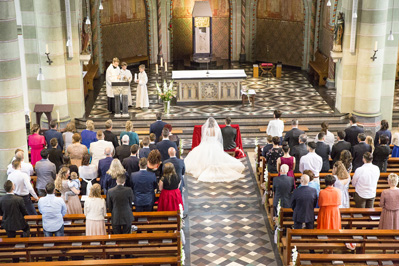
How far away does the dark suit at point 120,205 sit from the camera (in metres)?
9.96

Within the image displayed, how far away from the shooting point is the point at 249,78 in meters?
23.4

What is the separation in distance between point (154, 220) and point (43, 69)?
7.72m

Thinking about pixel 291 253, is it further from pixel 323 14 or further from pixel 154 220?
pixel 323 14

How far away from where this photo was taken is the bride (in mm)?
14820

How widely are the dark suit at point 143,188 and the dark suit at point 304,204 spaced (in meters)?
2.52

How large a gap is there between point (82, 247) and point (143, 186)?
5.69 feet

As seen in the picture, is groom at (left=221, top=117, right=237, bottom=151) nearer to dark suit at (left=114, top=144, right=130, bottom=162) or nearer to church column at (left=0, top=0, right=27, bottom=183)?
dark suit at (left=114, top=144, right=130, bottom=162)

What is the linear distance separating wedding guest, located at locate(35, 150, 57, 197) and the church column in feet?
1.88

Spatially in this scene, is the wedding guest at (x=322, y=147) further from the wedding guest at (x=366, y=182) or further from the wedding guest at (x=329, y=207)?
the wedding guest at (x=329, y=207)

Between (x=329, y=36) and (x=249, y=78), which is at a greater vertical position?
(x=329, y=36)

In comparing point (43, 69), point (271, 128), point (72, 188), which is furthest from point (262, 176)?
point (43, 69)

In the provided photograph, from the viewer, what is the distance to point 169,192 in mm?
11250

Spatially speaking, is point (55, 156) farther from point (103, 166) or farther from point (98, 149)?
point (103, 166)

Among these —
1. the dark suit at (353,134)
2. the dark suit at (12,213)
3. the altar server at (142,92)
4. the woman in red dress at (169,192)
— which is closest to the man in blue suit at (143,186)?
the woman in red dress at (169,192)
